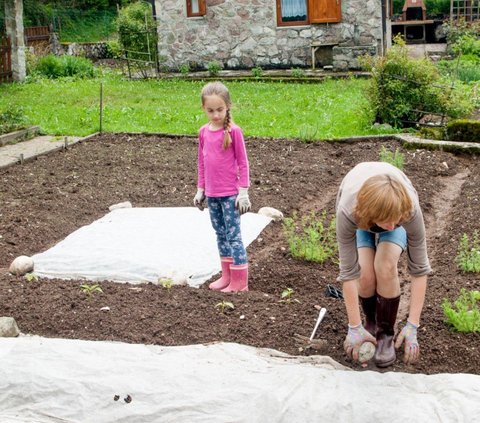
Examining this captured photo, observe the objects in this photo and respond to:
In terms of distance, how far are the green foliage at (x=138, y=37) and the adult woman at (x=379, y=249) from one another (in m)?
16.6

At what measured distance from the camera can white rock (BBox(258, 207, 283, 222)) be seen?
8188 mm

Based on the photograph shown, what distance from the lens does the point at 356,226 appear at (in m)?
4.45

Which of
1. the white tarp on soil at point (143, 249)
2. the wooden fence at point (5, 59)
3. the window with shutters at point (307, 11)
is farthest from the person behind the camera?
the wooden fence at point (5, 59)

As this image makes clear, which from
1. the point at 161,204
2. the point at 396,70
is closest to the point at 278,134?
the point at 396,70

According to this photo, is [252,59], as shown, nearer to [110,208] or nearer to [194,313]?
[110,208]

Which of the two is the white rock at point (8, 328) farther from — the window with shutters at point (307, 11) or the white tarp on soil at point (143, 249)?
the window with shutters at point (307, 11)

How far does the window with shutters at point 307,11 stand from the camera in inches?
747

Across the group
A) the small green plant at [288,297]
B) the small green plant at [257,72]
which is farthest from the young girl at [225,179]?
the small green plant at [257,72]

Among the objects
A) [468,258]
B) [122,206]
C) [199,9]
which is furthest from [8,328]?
[199,9]

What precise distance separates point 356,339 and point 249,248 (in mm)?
2690

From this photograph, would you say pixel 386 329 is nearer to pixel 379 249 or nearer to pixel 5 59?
pixel 379 249

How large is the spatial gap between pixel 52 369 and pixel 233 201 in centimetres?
204

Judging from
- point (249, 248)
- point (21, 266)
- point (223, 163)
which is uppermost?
point (223, 163)

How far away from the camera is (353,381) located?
14.4 feet
